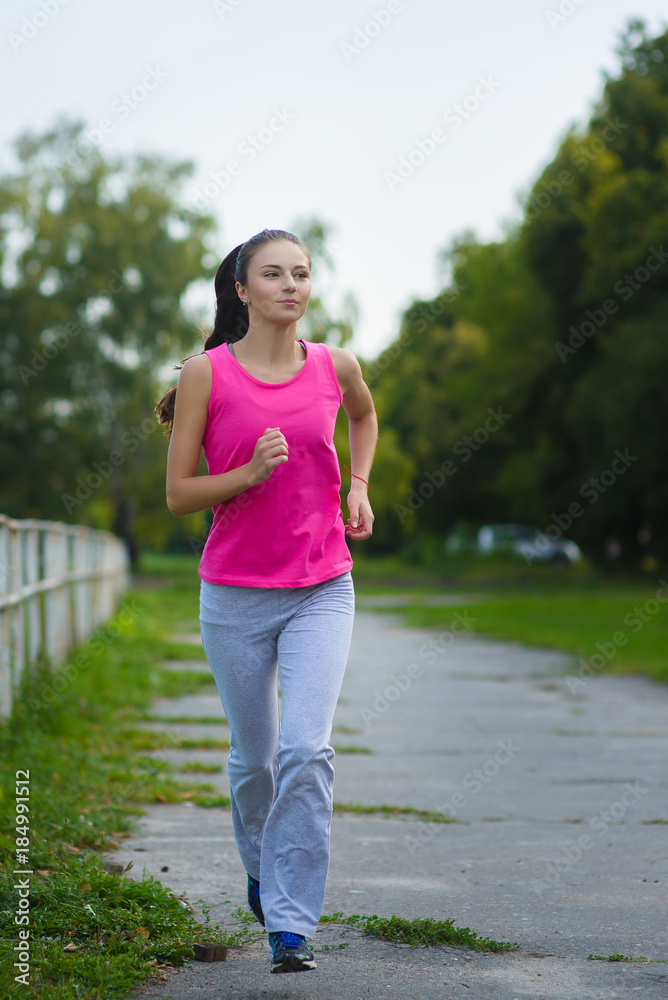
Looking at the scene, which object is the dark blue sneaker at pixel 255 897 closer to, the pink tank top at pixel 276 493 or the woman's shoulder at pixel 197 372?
the pink tank top at pixel 276 493

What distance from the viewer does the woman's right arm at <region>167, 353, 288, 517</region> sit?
3.55 m

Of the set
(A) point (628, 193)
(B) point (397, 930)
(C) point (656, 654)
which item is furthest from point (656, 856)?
(A) point (628, 193)

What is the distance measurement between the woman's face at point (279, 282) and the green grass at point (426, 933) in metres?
1.90

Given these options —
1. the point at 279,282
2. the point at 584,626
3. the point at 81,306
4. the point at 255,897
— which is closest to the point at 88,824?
the point at 255,897

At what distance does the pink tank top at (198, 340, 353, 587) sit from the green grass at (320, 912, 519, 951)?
3.81ft

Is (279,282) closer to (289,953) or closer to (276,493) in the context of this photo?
(276,493)

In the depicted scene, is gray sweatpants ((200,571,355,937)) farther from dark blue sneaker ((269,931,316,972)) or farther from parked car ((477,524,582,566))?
parked car ((477,524,582,566))

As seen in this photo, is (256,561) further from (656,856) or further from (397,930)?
(656,856)

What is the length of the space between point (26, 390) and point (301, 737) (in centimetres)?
4170

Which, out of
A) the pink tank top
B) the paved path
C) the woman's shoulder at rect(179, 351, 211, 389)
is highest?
the woman's shoulder at rect(179, 351, 211, 389)

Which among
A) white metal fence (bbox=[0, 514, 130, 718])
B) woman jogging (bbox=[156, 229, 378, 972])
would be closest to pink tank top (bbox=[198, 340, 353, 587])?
woman jogging (bbox=[156, 229, 378, 972])

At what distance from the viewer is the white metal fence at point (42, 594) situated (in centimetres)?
772

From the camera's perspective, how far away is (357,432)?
13.6 feet

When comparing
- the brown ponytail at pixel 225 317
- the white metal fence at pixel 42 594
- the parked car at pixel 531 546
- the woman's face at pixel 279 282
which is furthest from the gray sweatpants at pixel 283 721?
the parked car at pixel 531 546
